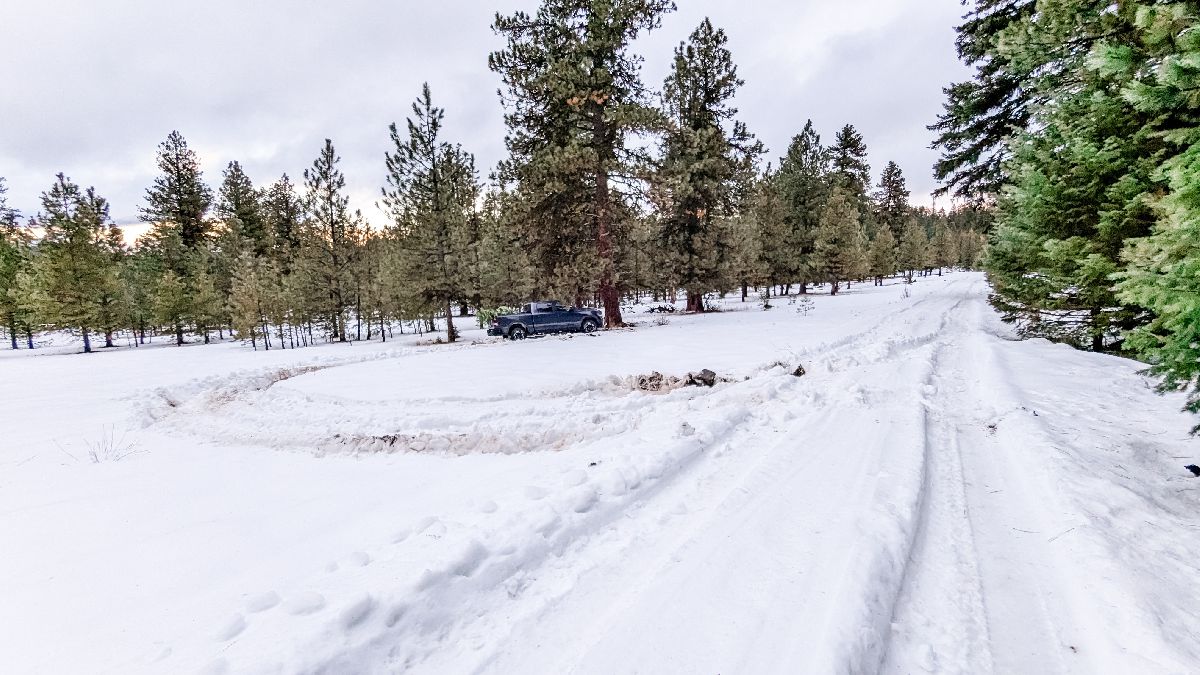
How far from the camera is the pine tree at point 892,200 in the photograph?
59.8 m

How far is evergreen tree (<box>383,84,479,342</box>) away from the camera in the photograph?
914 inches

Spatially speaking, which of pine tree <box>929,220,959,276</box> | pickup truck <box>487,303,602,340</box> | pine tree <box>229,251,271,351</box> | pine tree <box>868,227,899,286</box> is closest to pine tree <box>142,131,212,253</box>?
pine tree <box>229,251,271,351</box>

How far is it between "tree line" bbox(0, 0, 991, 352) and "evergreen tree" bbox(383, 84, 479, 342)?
0.32 ft

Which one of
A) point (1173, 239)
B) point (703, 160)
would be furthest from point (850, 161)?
point (1173, 239)

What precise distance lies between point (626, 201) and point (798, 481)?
16.5m

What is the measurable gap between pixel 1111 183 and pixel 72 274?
145 ft

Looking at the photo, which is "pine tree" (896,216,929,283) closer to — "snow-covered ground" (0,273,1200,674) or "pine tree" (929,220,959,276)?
"pine tree" (929,220,959,276)

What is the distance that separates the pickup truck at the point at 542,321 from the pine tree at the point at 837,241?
2363 centimetres

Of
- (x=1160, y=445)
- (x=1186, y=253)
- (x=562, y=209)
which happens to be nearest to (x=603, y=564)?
(x=1186, y=253)

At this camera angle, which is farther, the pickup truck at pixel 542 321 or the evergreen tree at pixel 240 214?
the evergreen tree at pixel 240 214

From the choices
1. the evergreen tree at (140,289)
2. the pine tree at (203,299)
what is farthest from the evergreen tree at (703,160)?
the evergreen tree at (140,289)

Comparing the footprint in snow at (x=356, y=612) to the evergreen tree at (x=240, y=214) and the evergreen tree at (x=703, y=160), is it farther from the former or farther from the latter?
the evergreen tree at (x=240, y=214)

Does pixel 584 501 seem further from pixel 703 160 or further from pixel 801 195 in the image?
pixel 801 195

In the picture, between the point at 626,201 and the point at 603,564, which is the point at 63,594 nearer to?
the point at 603,564
